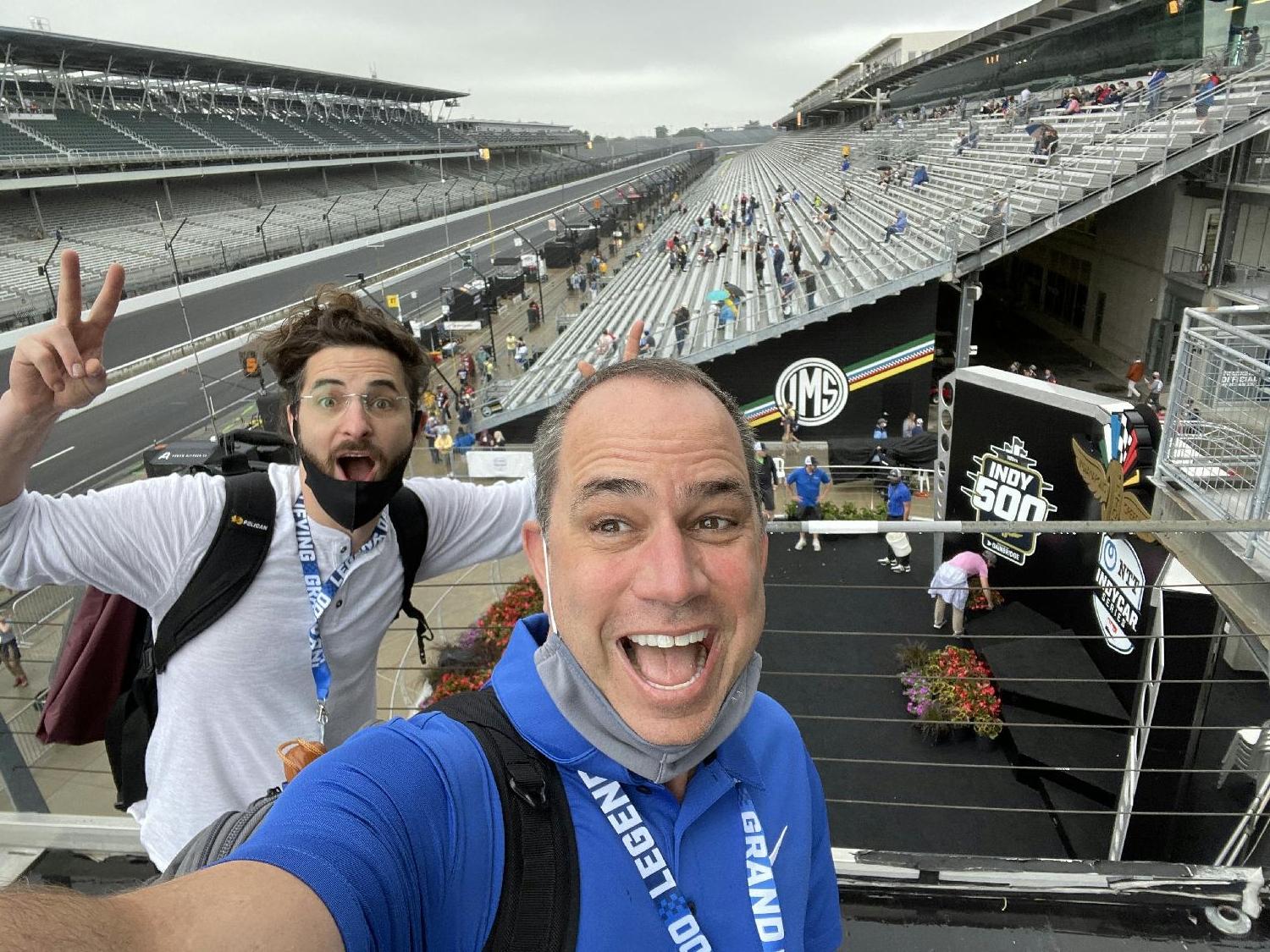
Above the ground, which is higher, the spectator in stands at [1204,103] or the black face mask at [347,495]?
the spectator in stands at [1204,103]

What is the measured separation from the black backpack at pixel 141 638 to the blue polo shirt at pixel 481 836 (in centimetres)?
79

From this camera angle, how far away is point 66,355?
4.66 feet

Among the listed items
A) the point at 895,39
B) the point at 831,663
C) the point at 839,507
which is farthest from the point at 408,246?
the point at 895,39

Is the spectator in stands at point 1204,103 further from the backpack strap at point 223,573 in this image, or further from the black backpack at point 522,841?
the black backpack at point 522,841

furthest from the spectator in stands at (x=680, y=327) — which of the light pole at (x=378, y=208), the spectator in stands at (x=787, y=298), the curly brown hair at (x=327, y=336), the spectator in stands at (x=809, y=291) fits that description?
the light pole at (x=378, y=208)

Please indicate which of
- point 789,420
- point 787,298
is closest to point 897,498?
point 789,420

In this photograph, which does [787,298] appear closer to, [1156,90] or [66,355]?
[1156,90]

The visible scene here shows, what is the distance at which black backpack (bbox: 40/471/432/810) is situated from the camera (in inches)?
63.2

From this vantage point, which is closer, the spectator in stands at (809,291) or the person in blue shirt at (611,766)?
the person in blue shirt at (611,766)

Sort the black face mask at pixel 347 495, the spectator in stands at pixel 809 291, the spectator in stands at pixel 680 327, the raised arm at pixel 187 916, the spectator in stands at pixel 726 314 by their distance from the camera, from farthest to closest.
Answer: the spectator in stands at pixel 680 327
the spectator in stands at pixel 726 314
the spectator in stands at pixel 809 291
the black face mask at pixel 347 495
the raised arm at pixel 187 916

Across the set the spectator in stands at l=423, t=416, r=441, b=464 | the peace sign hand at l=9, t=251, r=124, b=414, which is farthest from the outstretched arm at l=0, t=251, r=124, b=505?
the spectator in stands at l=423, t=416, r=441, b=464

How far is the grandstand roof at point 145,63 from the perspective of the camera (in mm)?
30641

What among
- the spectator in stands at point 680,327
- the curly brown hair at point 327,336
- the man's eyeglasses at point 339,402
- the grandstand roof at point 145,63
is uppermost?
the grandstand roof at point 145,63

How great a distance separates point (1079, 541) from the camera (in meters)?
Result: 4.88
